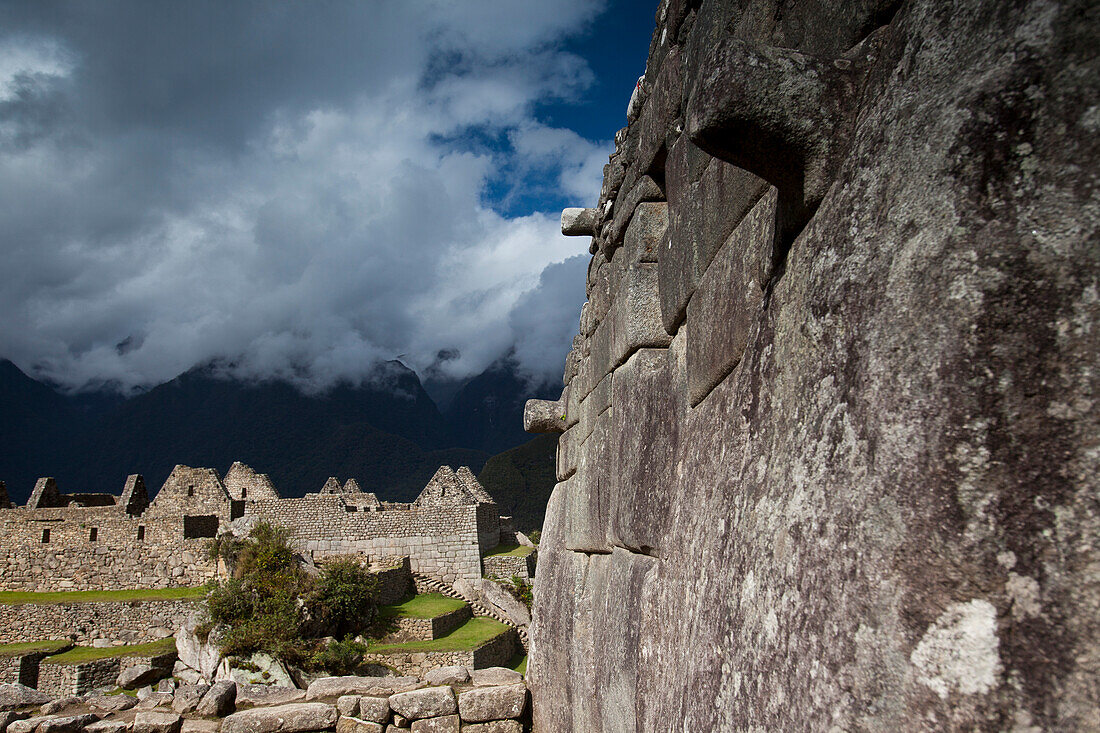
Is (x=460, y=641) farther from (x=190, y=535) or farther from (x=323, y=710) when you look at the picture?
(x=323, y=710)

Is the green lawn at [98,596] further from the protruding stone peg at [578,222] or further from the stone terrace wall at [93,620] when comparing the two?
the protruding stone peg at [578,222]

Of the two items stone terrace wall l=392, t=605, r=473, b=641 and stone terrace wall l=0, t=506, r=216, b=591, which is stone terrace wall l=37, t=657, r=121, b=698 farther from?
stone terrace wall l=392, t=605, r=473, b=641

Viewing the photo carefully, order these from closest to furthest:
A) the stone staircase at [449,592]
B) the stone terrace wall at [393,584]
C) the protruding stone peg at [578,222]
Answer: the protruding stone peg at [578,222] → the stone terrace wall at [393,584] → the stone staircase at [449,592]

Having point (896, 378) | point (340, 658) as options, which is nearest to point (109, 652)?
point (340, 658)

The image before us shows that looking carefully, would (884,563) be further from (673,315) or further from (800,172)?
(673,315)

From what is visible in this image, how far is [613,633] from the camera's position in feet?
10.8

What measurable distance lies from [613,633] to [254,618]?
1610 cm

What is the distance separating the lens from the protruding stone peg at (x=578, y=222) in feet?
16.4

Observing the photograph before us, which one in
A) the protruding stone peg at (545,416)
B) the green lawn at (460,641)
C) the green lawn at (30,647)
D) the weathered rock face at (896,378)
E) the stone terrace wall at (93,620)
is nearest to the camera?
the weathered rock face at (896,378)

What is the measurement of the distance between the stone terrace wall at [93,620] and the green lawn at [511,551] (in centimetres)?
1061

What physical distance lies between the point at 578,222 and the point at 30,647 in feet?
71.7

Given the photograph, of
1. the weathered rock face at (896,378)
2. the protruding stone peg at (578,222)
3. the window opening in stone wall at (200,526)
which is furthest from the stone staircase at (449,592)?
the weathered rock face at (896,378)

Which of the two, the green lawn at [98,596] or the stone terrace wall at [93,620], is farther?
the green lawn at [98,596]

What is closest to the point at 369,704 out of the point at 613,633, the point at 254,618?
the point at 613,633
